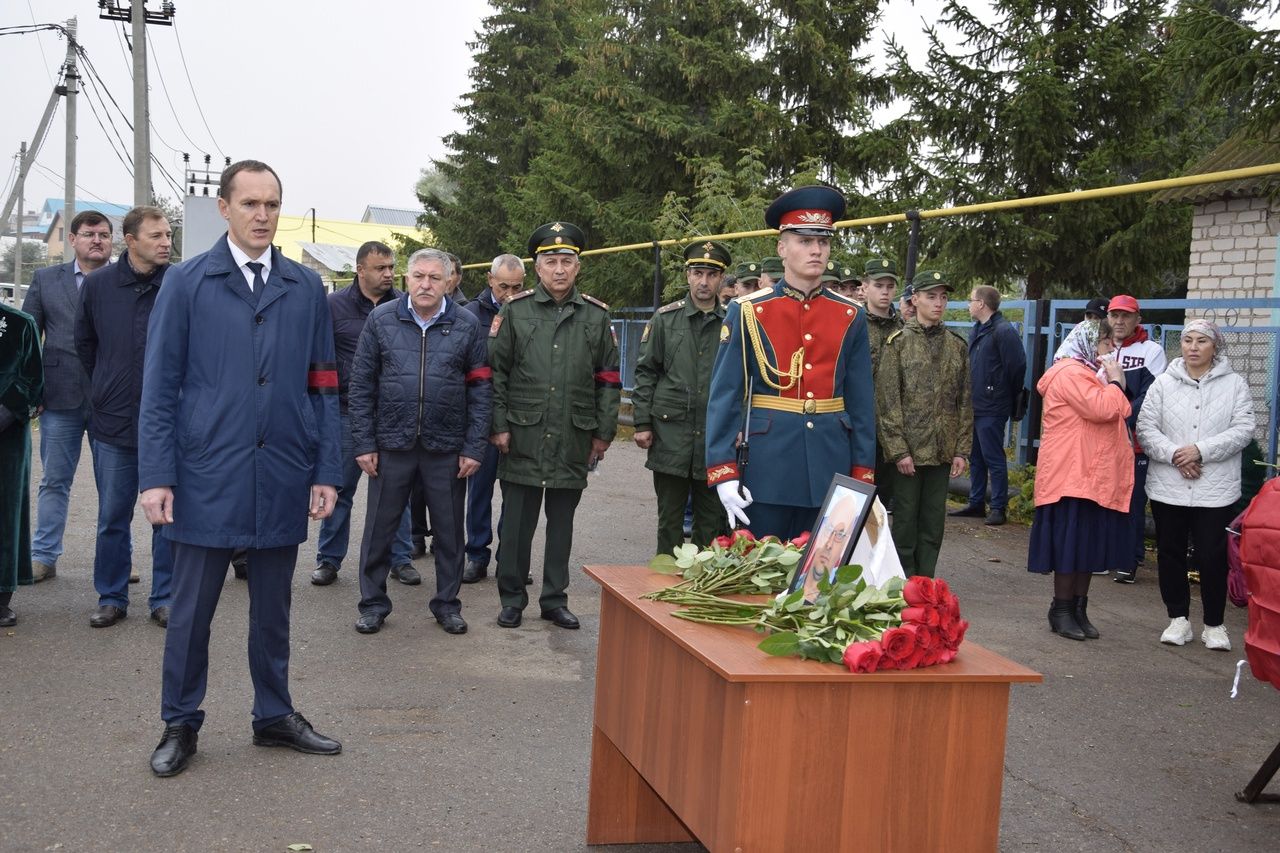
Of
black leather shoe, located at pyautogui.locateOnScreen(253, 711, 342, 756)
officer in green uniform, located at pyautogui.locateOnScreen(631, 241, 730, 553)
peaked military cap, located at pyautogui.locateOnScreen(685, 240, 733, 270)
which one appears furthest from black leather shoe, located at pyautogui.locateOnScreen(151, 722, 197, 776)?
peaked military cap, located at pyautogui.locateOnScreen(685, 240, 733, 270)

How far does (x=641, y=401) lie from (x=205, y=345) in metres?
3.45

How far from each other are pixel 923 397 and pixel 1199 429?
155 centimetres

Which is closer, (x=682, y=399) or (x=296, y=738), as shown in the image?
(x=296, y=738)

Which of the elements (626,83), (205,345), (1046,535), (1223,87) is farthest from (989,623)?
(626,83)

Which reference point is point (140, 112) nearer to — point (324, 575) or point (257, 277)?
point (324, 575)

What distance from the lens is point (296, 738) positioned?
5.08 m

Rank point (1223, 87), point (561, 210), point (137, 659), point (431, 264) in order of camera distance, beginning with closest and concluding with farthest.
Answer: point (137, 659) < point (431, 264) < point (1223, 87) < point (561, 210)

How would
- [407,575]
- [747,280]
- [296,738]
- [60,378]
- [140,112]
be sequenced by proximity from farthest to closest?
[140,112], [747,280], [407,575], [60,378], [296,738]

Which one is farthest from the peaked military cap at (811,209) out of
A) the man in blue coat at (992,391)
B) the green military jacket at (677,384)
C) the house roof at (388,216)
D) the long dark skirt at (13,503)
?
the house roof at (388,216)

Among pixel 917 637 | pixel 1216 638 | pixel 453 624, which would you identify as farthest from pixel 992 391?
pixel 917 637

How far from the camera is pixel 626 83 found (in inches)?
901

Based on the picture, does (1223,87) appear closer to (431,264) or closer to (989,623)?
(989,623)

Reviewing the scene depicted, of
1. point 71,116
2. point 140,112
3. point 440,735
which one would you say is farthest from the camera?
point 71,116

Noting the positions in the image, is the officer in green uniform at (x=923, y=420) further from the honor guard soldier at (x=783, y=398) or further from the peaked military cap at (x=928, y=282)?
the honor guard soldier at (x=783, y=398)
